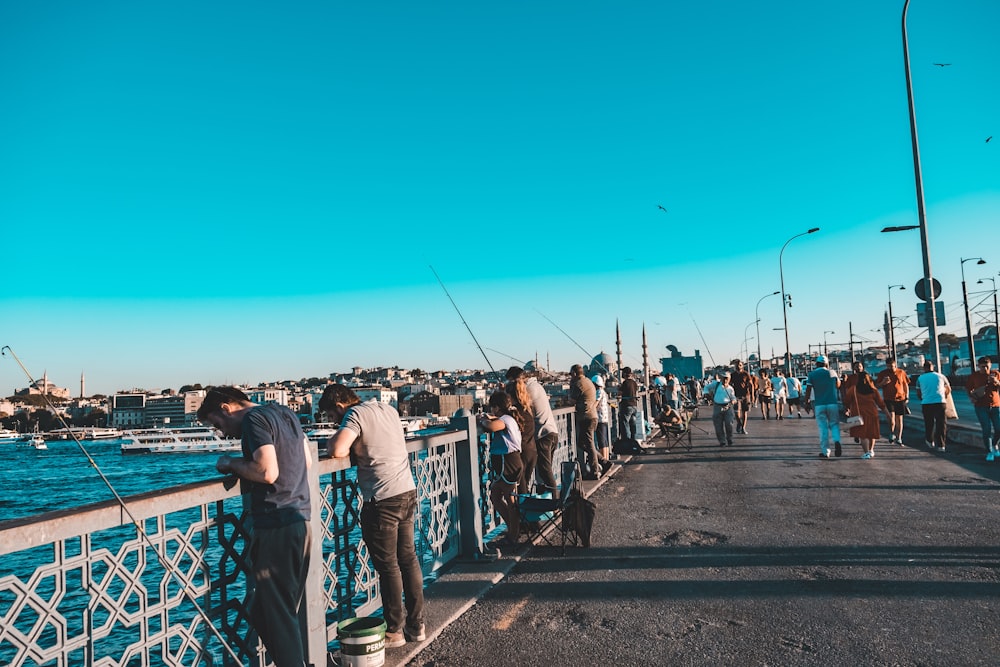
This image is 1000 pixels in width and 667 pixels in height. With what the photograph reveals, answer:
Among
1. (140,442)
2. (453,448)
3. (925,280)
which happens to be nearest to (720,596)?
(453,448)

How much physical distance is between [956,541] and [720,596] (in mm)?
2906

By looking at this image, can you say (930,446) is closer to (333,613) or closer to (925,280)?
(925,280)

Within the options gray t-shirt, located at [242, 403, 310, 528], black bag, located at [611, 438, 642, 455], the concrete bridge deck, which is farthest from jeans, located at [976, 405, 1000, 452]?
gray t-shirt, located at [242, 403, 310, 528]

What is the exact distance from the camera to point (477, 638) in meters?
4.54

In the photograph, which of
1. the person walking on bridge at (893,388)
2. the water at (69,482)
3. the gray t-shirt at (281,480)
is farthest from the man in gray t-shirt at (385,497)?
the water at (69,482)

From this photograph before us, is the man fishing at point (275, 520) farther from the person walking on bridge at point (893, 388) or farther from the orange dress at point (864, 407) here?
the person walking on bridge at point (893, 388)

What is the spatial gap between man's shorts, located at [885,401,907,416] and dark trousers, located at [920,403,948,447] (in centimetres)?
80

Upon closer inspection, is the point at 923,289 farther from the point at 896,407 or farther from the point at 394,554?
the point at 394,554

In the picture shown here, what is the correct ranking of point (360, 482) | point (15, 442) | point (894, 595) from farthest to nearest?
point (15, 442), point (894, 595), point (360, 482)

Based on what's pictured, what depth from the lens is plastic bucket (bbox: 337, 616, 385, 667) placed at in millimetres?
3990

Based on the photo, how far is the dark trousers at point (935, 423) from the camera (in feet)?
44.7

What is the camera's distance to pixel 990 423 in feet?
40.1

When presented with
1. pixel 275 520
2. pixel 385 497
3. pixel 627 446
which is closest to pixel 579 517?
pixel 385 497

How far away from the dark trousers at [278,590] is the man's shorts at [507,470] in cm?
347
